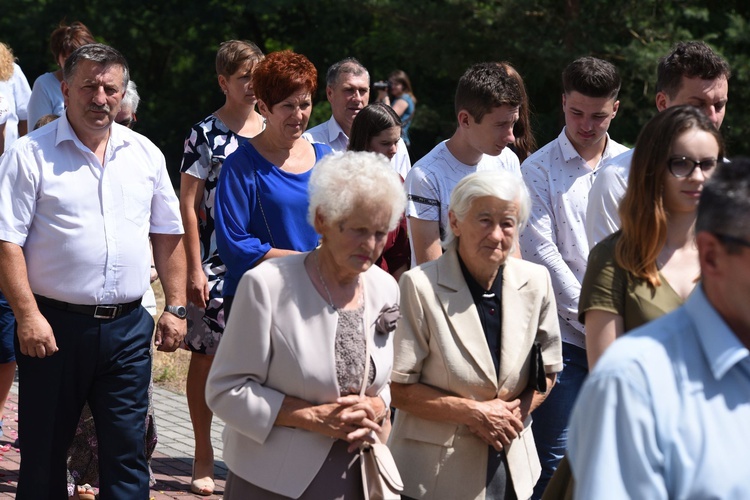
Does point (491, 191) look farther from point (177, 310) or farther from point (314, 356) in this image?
point (177, 310)

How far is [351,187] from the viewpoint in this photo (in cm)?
357

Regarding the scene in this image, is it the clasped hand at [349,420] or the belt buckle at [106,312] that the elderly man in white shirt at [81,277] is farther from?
the clasped hand at [349,420]

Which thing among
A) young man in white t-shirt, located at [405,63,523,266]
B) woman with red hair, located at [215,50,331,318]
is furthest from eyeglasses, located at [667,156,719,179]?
woman with red hair, located at [215,50,331,318]

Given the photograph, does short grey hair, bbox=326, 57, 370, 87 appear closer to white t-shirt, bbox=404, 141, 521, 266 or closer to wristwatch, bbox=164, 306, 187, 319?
white t-shirt, bbox=404, 141, 521, 266

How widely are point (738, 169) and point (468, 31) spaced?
1582 cm

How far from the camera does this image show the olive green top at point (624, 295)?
328 centimetres

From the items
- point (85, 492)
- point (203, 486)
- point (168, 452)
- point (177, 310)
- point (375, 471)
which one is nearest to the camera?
point (375, 471)

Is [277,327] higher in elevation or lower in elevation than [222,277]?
higher

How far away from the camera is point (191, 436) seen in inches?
295

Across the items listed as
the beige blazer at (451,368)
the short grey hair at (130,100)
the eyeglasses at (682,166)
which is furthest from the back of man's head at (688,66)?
the short grey hair at (130,100)

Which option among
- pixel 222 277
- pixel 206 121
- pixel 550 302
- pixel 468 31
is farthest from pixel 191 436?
pixel 468 31

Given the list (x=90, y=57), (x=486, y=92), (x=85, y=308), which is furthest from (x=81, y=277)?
(x=486, y=92)

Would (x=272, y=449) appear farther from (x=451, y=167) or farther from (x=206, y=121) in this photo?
(x=206, y=121)

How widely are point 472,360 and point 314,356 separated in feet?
2.35
